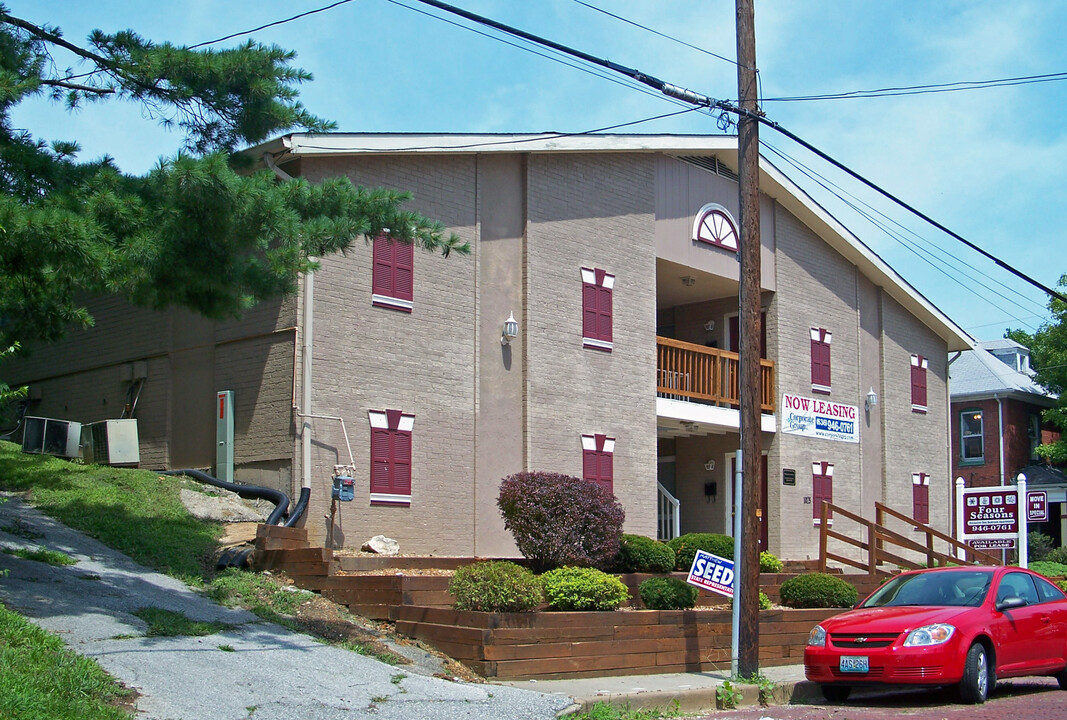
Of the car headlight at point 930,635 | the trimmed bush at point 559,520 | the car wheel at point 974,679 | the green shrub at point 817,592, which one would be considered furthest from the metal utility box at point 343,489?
the car wheel at point 974,679

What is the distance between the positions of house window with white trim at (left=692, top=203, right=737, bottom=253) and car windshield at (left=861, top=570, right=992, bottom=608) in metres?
10.1

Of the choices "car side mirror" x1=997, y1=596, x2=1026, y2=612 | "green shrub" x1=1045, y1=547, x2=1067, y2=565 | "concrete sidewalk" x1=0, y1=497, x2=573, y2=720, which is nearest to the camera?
"concrete sidewalk" x1=0, y1=497, x2=573, y2=720

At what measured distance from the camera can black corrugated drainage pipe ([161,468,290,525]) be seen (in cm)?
1509

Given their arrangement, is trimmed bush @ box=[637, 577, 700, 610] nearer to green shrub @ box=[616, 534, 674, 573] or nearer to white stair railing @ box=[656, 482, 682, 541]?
green shrub @ box=[616, 534, 674, 573]

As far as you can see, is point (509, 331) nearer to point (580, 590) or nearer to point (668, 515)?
point (580, 590)

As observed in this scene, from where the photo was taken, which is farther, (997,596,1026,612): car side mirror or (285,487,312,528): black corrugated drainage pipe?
(285,487,312,528): black corrugated drainage pipe

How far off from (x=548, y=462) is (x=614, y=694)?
780 cm

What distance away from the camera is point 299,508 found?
15.2 meters

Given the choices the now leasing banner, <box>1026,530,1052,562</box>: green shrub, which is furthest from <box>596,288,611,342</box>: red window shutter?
<box>1026,530,1052,562</box>: green shrub

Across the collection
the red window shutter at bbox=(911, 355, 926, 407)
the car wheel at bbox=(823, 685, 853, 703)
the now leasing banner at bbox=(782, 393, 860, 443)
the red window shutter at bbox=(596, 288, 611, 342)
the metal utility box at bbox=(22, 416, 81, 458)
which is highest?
the red window shutter at bbox=(596, 288, 611, 342)

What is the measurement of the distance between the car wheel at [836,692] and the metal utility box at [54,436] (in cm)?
1203

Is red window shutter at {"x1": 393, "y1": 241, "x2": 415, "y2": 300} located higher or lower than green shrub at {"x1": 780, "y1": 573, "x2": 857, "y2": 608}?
higher

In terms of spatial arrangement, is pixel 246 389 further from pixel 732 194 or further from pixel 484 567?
pixel 732 194

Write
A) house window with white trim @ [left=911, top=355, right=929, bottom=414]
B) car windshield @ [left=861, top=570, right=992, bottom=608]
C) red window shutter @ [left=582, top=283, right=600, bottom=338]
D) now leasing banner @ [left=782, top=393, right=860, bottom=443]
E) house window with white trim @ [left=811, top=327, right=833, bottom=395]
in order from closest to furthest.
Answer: car windshield @ [left=861, top=570, right=992, bottom=608] → red window shutter @ [left=582, top=283, right=600, bottom=338] → now leasing banner @ [left=782, top=393, right=860, bottom=443] → house window with white trim @ [left=811, top=327, right=833, bottom=395] → house window with white trim @ [left=911, top=355, right=929, bottom=414]
